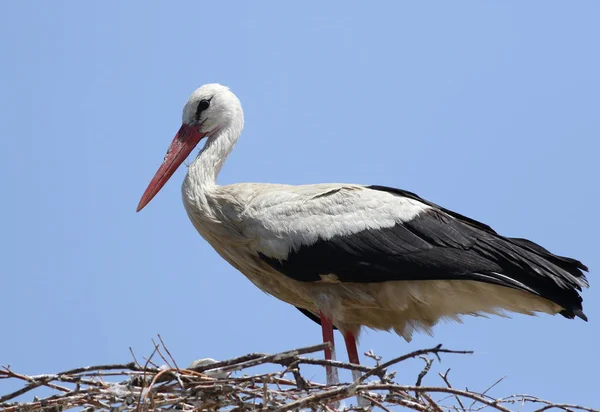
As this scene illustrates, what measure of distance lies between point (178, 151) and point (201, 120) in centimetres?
25

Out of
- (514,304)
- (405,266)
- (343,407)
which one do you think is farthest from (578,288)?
(343,407)

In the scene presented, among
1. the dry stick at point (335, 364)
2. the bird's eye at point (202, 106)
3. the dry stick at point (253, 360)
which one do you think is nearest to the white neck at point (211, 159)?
the bird's eye at point (202, 106)

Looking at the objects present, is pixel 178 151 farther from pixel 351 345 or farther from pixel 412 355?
pixel 412 355

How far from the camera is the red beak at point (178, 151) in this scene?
8.28m

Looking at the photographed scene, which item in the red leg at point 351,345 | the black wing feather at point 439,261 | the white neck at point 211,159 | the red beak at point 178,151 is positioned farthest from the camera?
the red beak at point 178,151

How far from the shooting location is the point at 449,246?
24.4 ft

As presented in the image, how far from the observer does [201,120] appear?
8305 millimetres

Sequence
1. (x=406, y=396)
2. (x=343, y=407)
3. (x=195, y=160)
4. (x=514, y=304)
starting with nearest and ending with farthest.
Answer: (x=406, y=396) → (x=343, y=407) → (x=514, y=304) → (x=195, y=160)

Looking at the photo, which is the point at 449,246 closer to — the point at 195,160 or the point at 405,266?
the point at 405,266

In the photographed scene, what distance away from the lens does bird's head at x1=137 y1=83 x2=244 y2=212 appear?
8289 millimetres

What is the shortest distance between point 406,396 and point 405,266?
1.34m

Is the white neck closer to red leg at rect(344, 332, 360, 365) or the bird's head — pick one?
the bird's head

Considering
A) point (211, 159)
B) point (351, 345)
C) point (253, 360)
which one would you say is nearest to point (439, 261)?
point (351, 345)

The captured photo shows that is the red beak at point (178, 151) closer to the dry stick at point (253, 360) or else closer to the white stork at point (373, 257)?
the white stork at point (373, 257)
